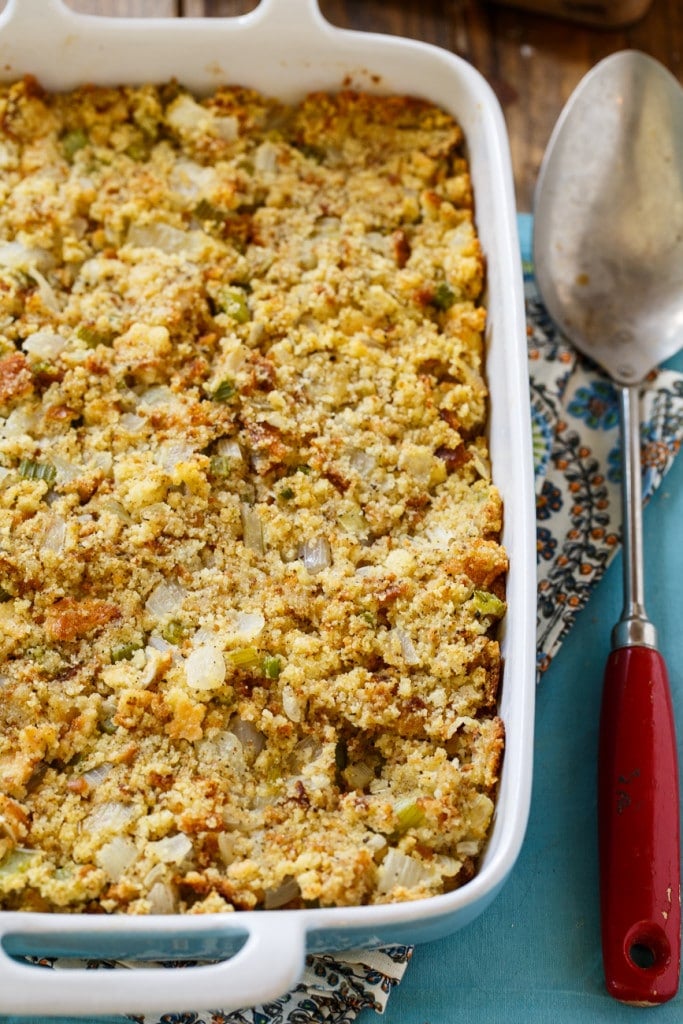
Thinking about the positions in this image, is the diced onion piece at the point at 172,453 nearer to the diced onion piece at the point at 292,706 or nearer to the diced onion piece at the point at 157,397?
the diced onion piece at the point at 157,397

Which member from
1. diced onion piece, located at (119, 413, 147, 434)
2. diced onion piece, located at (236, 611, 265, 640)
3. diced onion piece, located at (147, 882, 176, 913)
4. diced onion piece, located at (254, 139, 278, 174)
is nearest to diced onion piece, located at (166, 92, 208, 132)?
diced onion piece, located at (254, 139, 278, 174)

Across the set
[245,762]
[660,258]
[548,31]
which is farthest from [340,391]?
[548,31]

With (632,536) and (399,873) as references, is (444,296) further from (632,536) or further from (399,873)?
(399,873)

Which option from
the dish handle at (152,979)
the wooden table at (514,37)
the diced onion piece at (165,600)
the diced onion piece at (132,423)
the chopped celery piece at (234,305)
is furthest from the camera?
the wooden table at (514,37)

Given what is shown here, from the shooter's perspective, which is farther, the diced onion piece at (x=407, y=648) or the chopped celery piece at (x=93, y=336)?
the chopped celery piece at (x=93, y=336)

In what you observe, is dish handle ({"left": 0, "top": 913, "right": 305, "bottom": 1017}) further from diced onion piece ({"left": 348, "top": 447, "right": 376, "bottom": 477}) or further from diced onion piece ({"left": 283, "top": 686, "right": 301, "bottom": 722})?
diced onion piece ({"left": 348, "top": 447, "right": 376, "bottom": 477})

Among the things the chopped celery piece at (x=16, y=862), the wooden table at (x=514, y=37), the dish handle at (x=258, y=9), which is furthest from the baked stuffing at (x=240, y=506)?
the wooden table at (x=514, y=37)
